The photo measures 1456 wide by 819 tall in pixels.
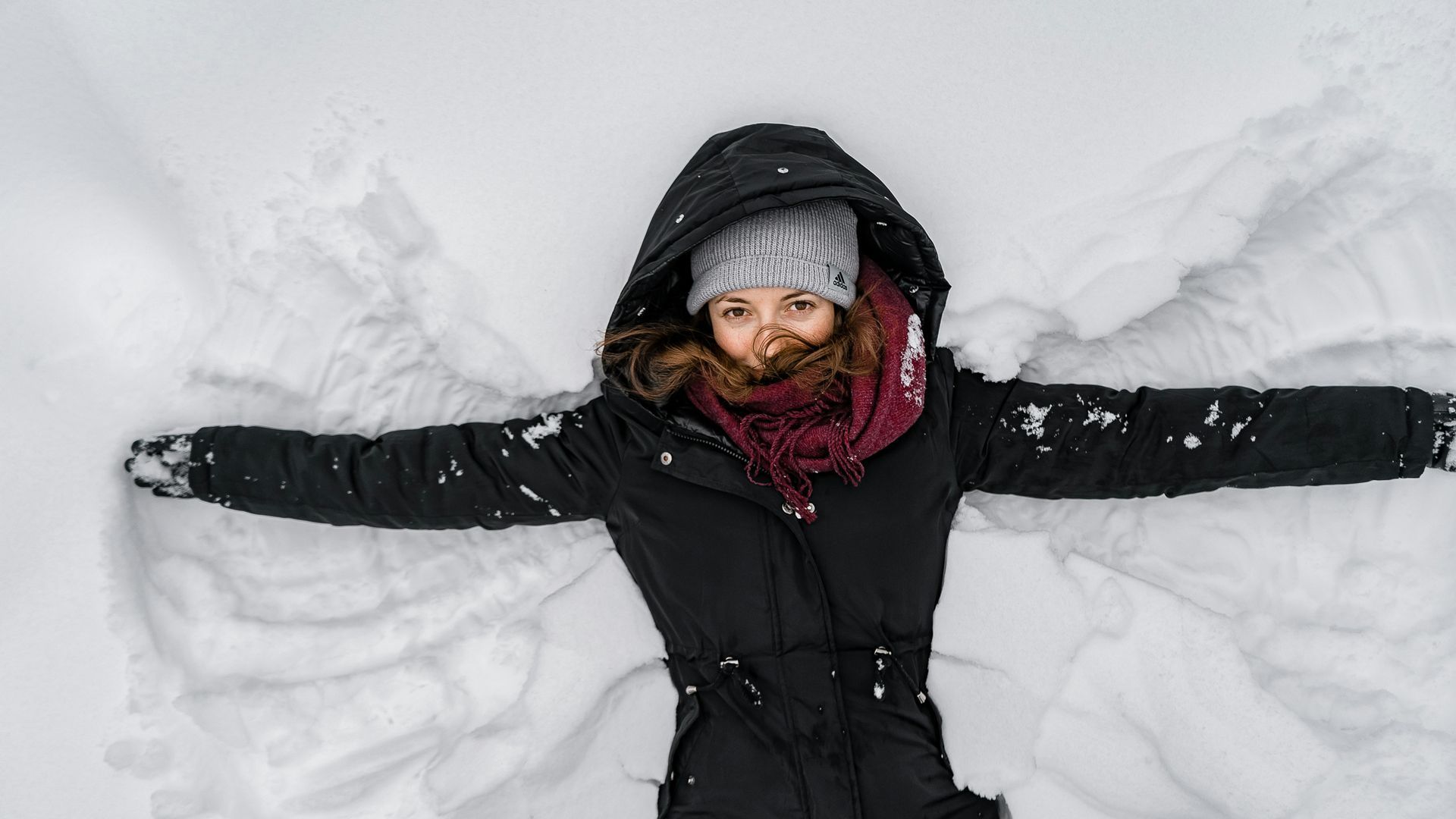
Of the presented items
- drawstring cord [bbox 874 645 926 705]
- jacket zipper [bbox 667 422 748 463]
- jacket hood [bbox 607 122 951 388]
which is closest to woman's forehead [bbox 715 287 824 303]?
jacket hood [bbox 607 122 951 388]

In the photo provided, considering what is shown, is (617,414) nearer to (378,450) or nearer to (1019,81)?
(378,450)

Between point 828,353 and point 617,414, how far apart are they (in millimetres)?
487

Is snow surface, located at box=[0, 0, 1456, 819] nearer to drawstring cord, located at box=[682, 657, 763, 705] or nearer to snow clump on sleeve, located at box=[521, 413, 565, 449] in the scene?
snow clump on sleeve, located at box=[521, 413, 565, 449]

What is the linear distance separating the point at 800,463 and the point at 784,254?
16.6 inches

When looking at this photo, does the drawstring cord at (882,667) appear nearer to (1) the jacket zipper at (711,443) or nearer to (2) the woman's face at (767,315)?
(1) the jacket zipper at (711,443)

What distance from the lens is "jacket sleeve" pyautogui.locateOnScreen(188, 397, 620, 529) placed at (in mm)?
1951

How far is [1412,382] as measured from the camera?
2.11m

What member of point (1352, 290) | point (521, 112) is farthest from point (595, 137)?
point (1352, 290)

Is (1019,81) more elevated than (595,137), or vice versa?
(1019,81)

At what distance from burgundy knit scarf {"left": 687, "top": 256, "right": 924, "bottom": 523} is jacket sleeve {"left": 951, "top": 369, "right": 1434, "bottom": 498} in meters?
0.23

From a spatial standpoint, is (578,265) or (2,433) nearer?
(2,433)

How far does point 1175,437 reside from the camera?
76.2 inches

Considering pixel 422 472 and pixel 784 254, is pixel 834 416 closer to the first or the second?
pixel 784 254

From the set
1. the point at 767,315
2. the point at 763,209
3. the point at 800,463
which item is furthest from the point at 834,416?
the point at 763,209
